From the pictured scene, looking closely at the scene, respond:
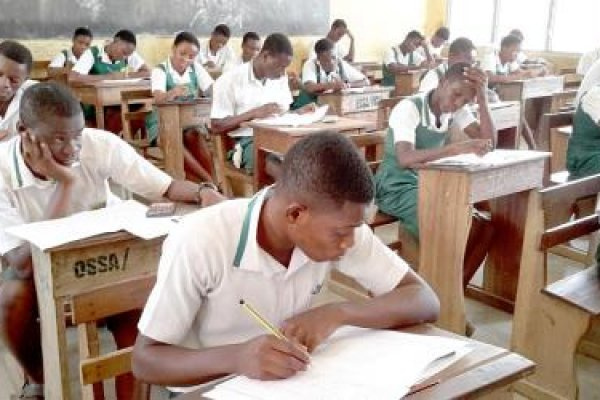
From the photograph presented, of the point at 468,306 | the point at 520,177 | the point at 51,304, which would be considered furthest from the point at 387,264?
the point at 468,306

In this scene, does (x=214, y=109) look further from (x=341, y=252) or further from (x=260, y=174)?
(x=341, y=252)

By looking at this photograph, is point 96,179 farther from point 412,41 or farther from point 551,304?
point 412,41

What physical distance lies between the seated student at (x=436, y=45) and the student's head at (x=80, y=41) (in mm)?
4254

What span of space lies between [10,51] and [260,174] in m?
1.48

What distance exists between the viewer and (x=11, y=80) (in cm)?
324

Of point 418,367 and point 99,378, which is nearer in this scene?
point 418,367

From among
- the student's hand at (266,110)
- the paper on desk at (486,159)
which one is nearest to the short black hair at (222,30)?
the student's hand at (266,110)

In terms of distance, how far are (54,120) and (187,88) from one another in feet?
10.9

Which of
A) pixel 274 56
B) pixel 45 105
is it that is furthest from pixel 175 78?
pixel 45 105

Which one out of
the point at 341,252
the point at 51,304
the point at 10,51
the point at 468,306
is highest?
the point at 10,51

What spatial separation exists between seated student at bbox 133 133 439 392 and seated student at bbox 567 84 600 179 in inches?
100

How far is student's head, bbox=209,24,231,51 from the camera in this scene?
7953 millimetres

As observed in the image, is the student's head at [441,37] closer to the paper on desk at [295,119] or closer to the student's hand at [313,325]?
the paper on desk at [295,119]

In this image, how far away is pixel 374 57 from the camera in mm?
10141
